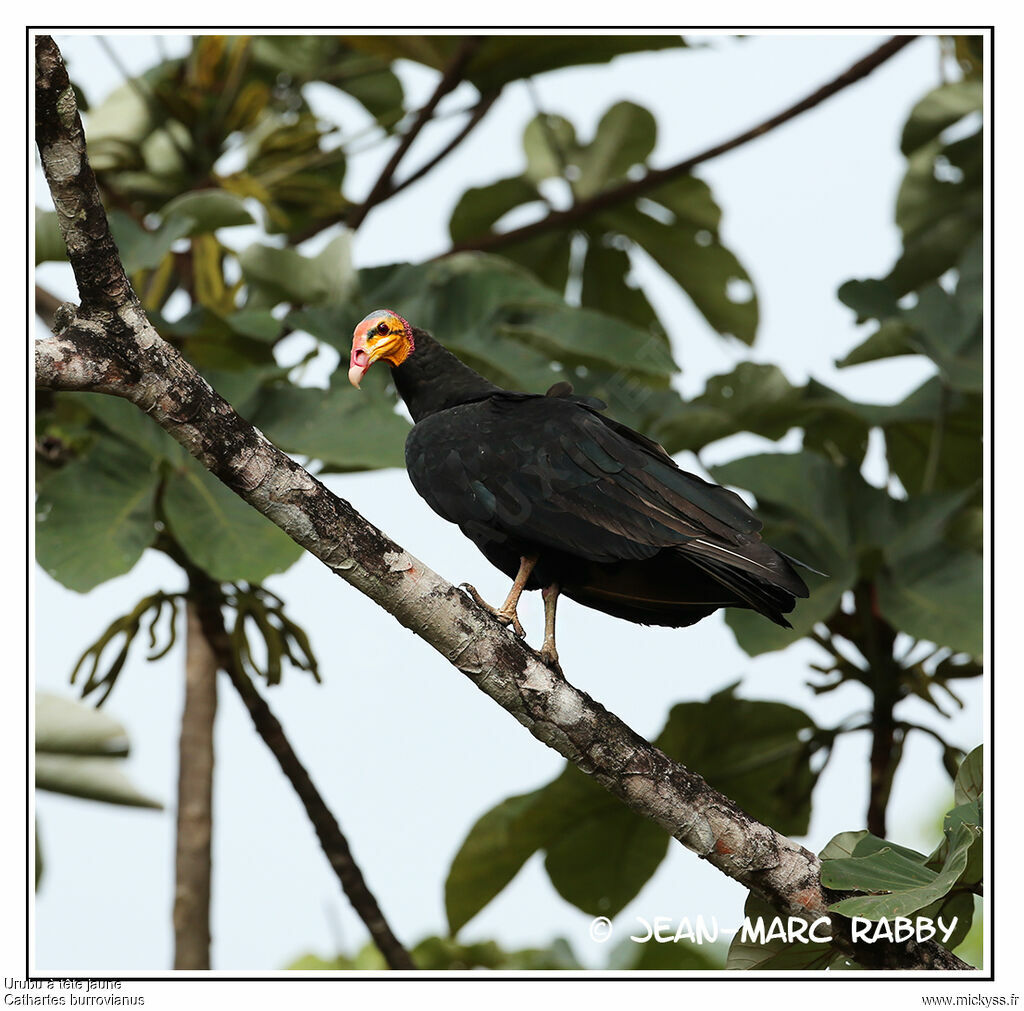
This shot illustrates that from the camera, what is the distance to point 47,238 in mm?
2945

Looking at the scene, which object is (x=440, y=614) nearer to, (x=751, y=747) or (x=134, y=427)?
(x=134, y=427)

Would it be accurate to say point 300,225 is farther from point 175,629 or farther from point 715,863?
point 715,863

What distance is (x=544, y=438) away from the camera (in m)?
1.99

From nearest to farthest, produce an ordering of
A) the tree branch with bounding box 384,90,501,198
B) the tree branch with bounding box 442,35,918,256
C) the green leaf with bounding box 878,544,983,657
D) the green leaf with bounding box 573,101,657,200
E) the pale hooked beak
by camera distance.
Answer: the pale hooked beak → the green leaf with bounding box 878,544,983,657 → the tree branch with bounding box 442,35,918,256 → the tree branch with bounding box 384,90,501,198 → the green leaf with bounding box 573,101,657,200

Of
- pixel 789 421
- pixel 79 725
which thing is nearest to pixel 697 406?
pixel 789 421

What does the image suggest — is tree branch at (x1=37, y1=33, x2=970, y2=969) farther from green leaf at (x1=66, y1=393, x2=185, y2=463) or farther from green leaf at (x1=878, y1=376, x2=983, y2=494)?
green leaf at (x1=878, y1=376, x2=983, y2=494)

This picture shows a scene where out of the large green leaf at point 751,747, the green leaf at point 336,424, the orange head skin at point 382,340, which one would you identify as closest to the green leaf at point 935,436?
the large green leaf at point 751,747

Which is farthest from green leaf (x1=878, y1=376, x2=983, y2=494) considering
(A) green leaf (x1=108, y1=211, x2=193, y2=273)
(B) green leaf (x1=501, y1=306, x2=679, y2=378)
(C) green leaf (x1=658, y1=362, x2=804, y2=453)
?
(A) green leaf (x1=108, y1=211, x2=193, y2=273)

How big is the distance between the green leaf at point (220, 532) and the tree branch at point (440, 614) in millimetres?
695

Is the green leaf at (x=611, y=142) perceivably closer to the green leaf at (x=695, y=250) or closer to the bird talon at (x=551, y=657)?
the green leaf at (x=695, y=250)

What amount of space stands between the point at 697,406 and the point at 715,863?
4.94 feet

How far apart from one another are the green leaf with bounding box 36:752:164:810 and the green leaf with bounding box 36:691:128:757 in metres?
0.02

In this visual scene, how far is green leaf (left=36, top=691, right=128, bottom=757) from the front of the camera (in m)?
3.01

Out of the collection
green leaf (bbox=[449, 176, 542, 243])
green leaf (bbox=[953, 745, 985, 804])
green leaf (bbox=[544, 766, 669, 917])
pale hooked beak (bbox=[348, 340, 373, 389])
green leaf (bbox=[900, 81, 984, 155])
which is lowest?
green leaf (bbox=[544, 766, 669, 917])
